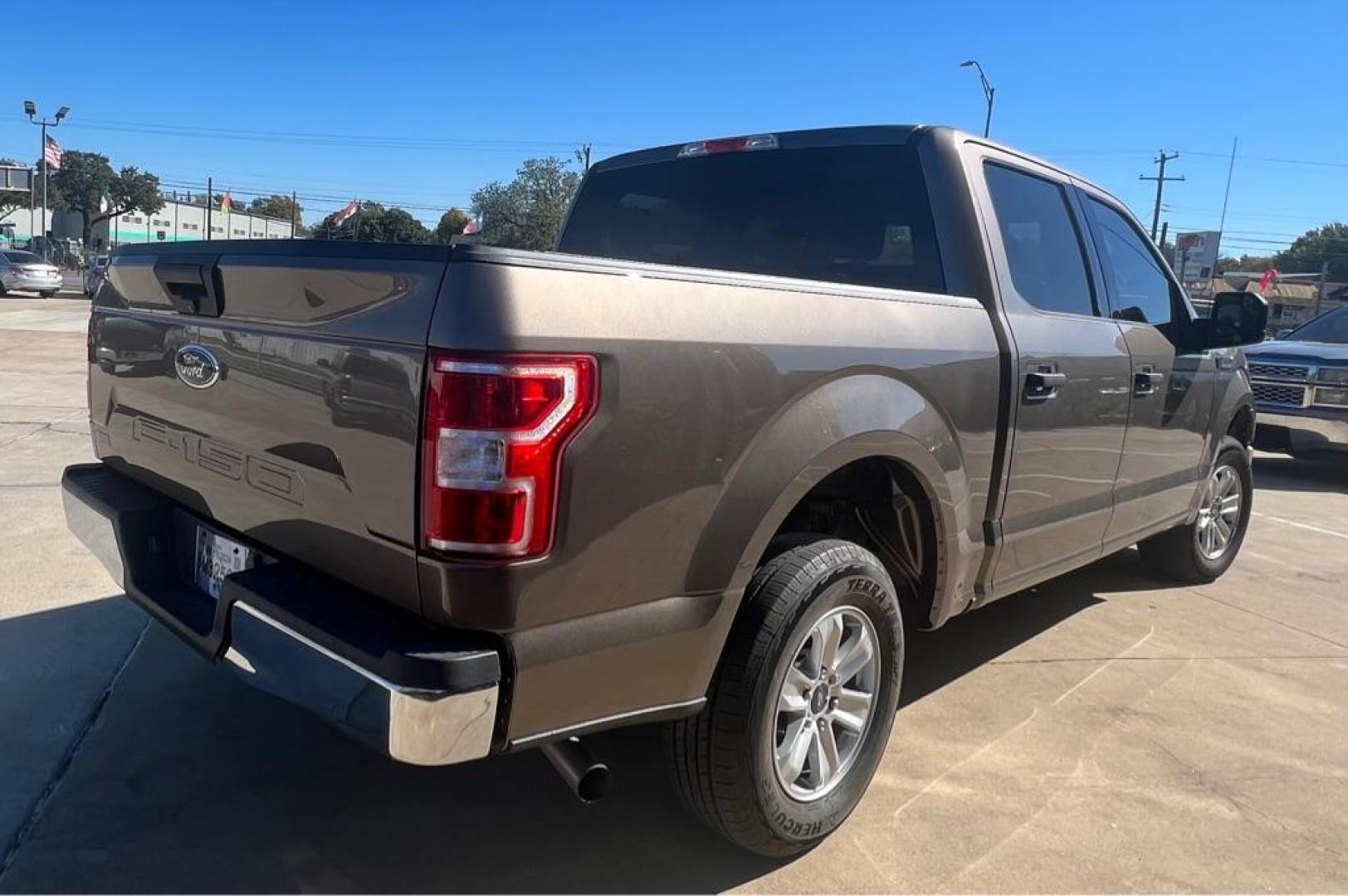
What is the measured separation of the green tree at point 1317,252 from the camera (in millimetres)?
76062

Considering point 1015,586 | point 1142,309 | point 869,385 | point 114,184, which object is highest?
point 114,184

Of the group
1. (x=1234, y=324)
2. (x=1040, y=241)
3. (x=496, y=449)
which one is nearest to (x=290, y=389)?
(x=496, y=449)

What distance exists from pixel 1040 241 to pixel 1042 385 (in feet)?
2.21

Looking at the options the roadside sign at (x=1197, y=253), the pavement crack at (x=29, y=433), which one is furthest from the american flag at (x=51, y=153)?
the roadside sign at (x=1197, y=253)

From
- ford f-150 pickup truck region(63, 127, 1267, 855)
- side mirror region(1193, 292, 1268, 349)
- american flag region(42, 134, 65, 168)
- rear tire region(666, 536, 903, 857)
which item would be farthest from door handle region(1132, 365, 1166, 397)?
american flag region(42, 134, 65, 168)

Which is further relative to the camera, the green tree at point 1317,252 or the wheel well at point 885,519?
the green tree at point 1317,252

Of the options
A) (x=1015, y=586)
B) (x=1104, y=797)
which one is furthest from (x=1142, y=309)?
(x=1104, y=797)

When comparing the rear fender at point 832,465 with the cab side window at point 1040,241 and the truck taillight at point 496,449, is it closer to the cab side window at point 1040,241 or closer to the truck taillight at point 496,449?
the truck taillight at point 496,449

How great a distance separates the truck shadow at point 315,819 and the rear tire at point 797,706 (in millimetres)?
225

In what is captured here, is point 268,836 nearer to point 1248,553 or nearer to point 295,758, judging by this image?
point 295,758

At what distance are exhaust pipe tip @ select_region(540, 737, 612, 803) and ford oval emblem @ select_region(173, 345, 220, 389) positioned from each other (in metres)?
1.26

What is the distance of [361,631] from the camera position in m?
2.05

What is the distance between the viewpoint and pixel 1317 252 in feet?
276

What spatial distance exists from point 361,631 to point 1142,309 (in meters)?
3.63
